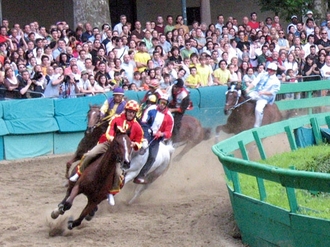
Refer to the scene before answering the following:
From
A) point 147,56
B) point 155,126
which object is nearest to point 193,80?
point 147,56

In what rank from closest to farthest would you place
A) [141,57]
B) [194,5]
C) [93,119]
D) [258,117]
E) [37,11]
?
[93,119] < [258,117] < [141,57] < [37,11] < [194,5]

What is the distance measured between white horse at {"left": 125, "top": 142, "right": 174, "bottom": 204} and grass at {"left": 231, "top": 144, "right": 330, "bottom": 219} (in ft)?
5.34

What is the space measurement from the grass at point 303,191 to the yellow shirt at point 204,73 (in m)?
6.30

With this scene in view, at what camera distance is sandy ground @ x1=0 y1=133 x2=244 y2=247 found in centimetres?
954

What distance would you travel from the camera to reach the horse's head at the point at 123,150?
30.2ft

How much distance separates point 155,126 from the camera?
12500 mm

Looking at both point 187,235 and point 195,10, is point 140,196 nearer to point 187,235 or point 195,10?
point 187,235

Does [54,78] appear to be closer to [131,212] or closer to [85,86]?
[85,86]

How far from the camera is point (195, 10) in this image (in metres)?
29.4

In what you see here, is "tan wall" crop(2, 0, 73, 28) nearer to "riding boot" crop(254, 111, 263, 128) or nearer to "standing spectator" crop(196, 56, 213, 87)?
"standing spectator" crop(196, 56, 213, 87)

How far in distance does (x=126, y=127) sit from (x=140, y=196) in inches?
107

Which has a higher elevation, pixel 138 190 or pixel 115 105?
pixel 115 105

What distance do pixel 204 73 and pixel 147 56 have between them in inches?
61.8

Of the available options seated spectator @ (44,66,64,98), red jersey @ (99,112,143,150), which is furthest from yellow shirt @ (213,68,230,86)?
red jersey @ (99,112,143,150)
